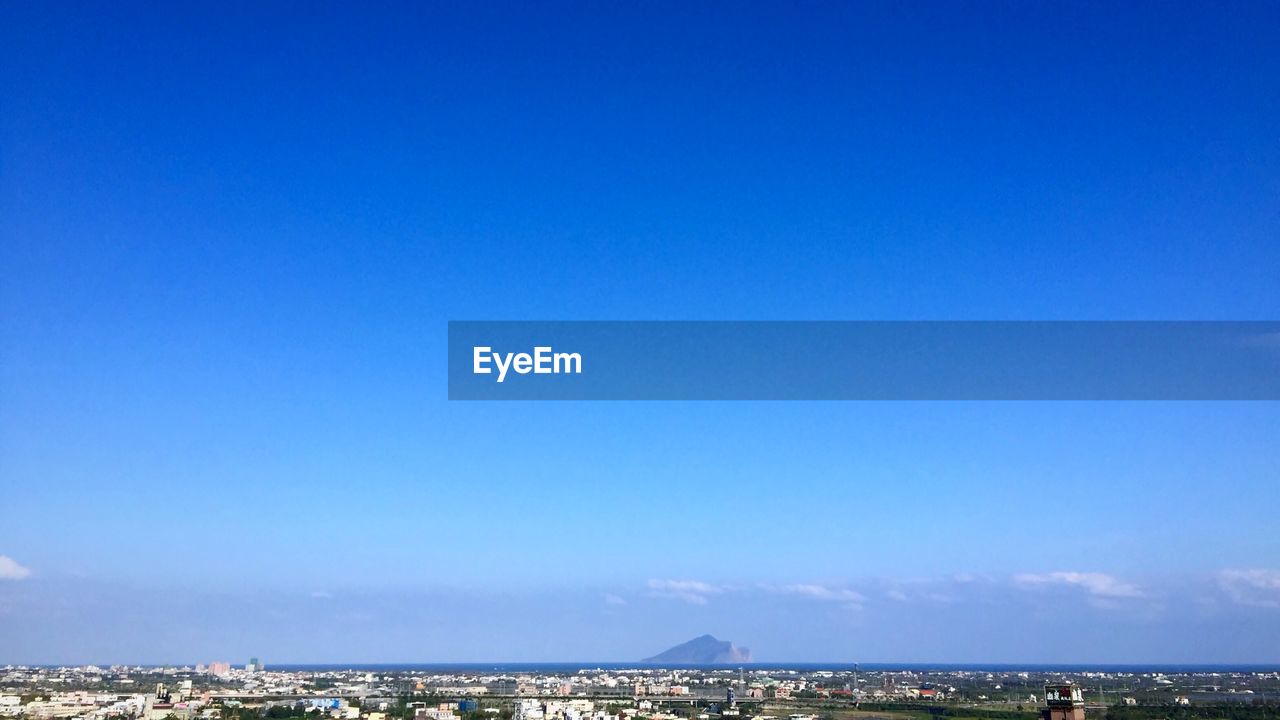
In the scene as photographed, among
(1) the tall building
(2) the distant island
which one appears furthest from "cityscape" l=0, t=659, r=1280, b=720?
→ (2) the distant island

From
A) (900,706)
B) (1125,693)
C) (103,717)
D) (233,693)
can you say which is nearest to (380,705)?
(233,693)

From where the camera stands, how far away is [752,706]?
85.6ft

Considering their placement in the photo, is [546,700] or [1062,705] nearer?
[1062,705]

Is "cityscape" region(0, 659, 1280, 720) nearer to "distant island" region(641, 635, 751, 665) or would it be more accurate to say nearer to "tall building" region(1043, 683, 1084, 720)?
"tall building" region(1043, 683, 1084, 720)

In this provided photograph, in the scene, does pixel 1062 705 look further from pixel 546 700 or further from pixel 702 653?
pixel 702 653

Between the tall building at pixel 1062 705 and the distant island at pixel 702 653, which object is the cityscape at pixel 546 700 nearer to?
the tall building at pixel 1062 705

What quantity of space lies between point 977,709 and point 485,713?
12.4 metres

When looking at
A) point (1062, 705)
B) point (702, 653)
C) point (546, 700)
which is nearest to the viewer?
point (1062, 705)

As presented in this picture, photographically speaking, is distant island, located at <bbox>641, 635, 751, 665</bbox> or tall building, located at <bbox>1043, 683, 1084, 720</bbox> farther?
distant island, located at <bbox>641, 635, 751, 665</bbox>

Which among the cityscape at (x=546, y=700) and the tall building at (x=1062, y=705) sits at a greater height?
the tall building at (x=1062, y=705)

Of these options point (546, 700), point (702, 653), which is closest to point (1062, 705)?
point (546, 700)

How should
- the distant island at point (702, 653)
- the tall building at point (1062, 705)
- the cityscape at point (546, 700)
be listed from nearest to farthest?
the tall building at point (1062, 705), the cityscape at point (546, 700), the distant island at point (702, 653)

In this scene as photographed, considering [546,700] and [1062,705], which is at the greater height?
[1062,705]

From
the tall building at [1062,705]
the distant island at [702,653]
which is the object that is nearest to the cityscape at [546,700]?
the tall building at [1062,705]
